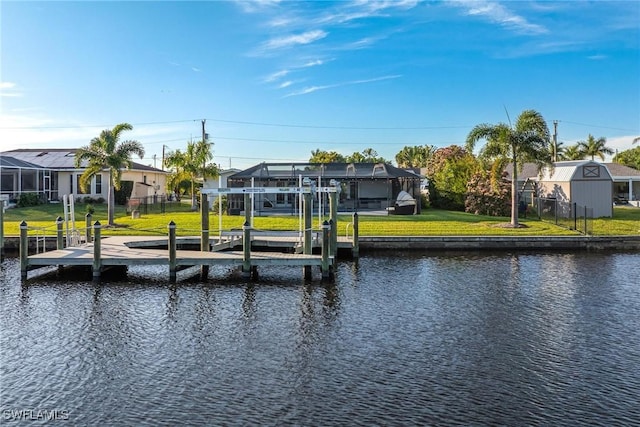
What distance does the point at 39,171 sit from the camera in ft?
136

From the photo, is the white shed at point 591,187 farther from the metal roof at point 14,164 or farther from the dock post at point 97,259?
the metal roof at point 14,164

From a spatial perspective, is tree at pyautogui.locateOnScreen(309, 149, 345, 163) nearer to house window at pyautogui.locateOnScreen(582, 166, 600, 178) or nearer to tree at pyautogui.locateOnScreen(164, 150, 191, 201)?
tree at pyautogui.locateOnScreen(164, 150, 191, 201)

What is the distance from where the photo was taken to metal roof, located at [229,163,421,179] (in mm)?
37250

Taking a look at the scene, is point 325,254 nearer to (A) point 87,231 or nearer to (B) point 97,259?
(B) point 97,259

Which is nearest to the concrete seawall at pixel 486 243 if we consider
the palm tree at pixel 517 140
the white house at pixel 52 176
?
the palm tree at pixel 517 140

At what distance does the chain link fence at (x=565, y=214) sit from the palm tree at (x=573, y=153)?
113 ft

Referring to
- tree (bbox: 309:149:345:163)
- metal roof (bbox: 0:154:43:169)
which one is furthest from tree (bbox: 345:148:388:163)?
metal roof (bbox: 0:154:43:169)

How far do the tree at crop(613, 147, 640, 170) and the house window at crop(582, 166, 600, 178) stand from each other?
135ft

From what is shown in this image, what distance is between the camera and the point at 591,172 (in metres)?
33.8

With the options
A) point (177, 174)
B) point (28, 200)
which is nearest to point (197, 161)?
point (177, 174)

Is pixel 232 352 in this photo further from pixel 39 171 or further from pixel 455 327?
pixel 39 171

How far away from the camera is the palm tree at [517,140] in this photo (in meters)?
28.0

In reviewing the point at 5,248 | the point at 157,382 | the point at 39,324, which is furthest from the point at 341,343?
the point at 5,248

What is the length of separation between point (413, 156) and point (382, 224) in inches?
2263
